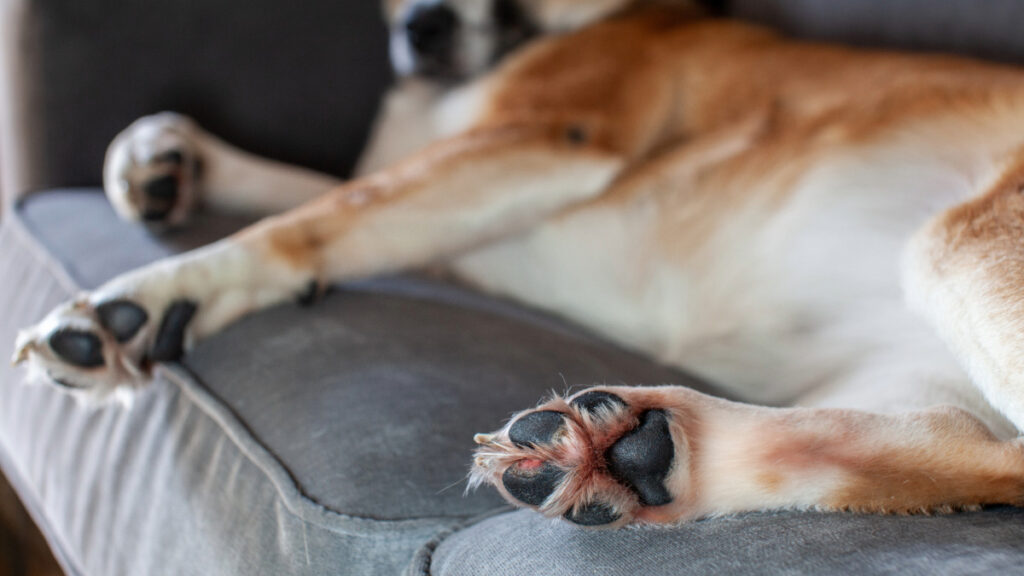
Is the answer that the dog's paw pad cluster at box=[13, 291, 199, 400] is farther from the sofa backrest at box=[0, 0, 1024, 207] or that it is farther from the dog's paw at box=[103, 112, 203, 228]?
the sofa backrest at box=[0, 0, 1024, 207]

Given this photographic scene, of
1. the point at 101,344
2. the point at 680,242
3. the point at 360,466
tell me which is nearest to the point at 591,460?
the point at 360,466

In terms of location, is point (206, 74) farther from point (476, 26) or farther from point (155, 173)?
point (476, 26)

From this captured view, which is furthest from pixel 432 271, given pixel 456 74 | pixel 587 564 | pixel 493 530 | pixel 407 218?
pixel 587 564

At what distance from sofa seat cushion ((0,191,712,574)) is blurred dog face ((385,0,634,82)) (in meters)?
0.55

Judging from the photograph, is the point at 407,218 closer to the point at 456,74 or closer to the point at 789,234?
the point at 456,74

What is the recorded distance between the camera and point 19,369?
4.01 feet

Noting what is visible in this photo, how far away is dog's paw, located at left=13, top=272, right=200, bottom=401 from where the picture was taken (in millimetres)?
940

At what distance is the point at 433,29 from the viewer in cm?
159

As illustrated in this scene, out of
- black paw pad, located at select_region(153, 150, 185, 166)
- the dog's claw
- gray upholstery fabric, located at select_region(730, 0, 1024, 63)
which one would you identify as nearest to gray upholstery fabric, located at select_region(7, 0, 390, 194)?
black paw pad, located at select_region(153, 150, 185, 166)

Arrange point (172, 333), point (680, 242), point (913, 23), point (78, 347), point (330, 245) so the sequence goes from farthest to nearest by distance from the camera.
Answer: point (913, 23)
point (680, 242)
point (330, 245)
point (172, 333)
point (78, 347)

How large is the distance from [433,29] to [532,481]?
1.17m

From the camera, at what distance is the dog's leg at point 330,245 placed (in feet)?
3.19

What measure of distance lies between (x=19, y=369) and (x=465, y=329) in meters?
Answer: 0.69

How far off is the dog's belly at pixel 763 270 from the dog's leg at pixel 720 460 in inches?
11.5
